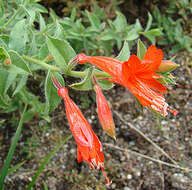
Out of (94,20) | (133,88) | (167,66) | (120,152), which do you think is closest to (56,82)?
(133,88)

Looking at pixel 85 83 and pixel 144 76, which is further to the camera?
pixel 85 83

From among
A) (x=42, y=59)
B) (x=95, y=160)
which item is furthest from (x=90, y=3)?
(x=95, y=160)

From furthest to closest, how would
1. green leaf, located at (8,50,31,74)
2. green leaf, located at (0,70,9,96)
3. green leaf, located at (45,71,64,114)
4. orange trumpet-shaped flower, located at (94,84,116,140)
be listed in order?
green leaf, located at (0,70,9,96) < green leaf, located at (45,71,64,114) < green leaf, located at (8,50,31,74) < orange trumpet-shaped flower, located at (94,84,116,140)

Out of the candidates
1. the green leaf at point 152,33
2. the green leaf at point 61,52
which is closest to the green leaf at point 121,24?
the green leaf at point 152,33

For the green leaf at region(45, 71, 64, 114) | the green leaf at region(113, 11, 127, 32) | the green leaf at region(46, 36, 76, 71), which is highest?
the green leaf at region(46, 36, 76, 71)

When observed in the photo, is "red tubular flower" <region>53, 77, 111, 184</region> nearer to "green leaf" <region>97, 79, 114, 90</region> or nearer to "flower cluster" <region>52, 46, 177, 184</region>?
"flower cluster" <region>52, 46, 177, 184</region>

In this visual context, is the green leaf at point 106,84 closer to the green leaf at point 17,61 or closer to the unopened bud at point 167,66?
the unopened bud at point 167,66

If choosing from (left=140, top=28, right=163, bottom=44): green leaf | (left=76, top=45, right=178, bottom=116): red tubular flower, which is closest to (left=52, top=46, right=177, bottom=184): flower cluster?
(left=76, top=45, right=178, bottom=116): red tubular flower

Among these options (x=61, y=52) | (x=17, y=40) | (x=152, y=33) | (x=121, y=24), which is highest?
(x=17, y=40)

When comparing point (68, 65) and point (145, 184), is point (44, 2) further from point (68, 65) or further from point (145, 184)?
point (145, 184)

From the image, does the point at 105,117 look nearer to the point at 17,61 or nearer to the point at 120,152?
the point at 17,61
